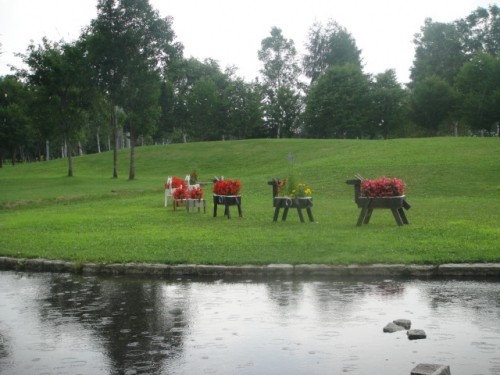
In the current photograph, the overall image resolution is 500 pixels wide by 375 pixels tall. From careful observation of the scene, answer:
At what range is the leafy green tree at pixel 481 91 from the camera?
6744 cm

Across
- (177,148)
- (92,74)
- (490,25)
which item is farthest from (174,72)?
(490,25)

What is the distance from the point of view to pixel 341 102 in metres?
80.6

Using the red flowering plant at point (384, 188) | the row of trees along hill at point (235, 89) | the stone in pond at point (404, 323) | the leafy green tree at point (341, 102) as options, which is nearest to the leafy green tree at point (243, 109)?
the row of trees along hill at point (235, 89)

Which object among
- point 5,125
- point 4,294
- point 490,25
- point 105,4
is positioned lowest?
point 4,294

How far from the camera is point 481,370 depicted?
566cm

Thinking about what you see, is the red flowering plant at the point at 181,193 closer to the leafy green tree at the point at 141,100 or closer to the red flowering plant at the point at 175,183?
the red flowering plant at the point at 175,183

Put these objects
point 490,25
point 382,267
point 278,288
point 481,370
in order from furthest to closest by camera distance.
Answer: point 490,25, point 382,267, point 278,288, point 481,370

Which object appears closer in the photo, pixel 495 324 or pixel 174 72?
pixel 495 324

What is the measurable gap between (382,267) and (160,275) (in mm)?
4076

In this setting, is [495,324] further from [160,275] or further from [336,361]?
[160,275]

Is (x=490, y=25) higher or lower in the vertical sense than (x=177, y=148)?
higher

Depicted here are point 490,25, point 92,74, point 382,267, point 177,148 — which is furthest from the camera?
point 490,25

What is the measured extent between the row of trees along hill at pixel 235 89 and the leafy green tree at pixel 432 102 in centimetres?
13

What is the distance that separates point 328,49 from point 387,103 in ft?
84.3
